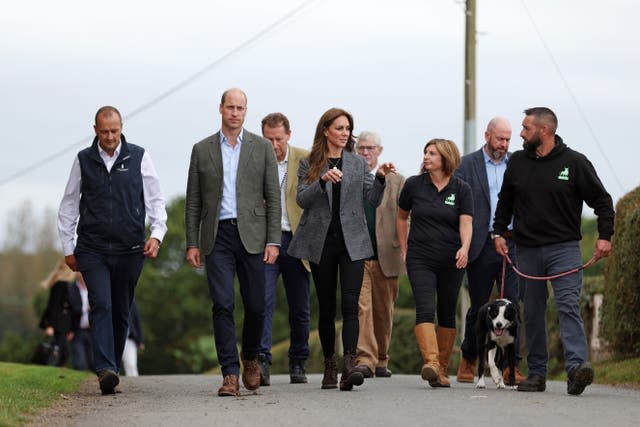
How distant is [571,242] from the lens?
1214 centimetres

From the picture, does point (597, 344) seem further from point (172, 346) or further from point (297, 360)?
point (172, 346)

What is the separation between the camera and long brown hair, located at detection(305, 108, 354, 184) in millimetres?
12344

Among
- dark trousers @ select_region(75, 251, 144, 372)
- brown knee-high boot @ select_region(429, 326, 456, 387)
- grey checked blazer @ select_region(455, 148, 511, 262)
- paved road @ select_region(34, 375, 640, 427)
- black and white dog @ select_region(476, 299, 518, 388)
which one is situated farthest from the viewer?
grey checked blazer @ select_region(455, 148, 511, 262)

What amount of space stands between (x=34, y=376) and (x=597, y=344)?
23.3 ft

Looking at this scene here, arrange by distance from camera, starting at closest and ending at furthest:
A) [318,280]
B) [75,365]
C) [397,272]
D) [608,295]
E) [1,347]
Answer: [318,280] → [397,272] → [608,295] → [75,365] → [1,347]

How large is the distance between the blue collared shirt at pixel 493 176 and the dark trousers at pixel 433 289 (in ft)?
3.41

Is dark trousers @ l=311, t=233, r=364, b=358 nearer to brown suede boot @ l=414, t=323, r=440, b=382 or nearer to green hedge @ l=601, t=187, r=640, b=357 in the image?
brown suede boot @ l=414, t=323, r=440, b=382

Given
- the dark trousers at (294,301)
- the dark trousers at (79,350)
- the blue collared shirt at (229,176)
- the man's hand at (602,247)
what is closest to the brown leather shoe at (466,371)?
the dark trousers at (294,301)

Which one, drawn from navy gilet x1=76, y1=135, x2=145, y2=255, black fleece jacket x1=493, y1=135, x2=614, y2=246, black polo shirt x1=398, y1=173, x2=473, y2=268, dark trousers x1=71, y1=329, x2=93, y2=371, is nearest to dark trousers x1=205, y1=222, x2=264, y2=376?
navy gilet x1=76, y1=135, x2=145, y2=255

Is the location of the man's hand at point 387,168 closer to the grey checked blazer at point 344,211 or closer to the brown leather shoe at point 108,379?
the grey checked blazer at point 344,211

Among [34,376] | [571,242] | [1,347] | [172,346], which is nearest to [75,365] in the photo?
[34,376]

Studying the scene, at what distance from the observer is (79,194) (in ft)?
41.1

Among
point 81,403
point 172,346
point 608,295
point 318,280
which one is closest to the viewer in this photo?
point 81,403

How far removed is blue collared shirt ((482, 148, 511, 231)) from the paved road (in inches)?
70.8
